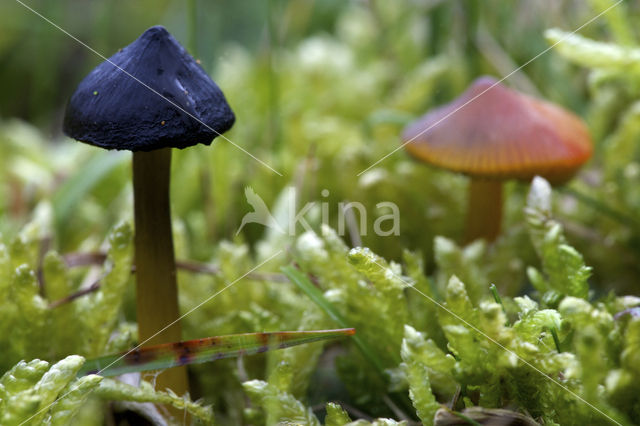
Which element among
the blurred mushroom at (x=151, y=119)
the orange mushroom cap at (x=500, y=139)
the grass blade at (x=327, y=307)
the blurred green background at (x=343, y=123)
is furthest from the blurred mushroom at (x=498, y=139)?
the blurred mushroom at (x=151, y=119)

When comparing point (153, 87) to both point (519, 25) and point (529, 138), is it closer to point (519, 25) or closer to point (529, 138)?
point (529, 138)

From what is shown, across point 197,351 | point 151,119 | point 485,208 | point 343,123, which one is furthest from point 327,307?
point 343,123

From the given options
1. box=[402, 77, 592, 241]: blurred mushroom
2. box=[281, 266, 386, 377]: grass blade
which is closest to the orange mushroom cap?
box=[402, 77, 592, 241]: blurred mushroom

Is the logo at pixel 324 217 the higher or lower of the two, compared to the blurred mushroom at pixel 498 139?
lower

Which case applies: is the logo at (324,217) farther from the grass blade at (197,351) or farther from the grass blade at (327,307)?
the grass blade at (197,351)

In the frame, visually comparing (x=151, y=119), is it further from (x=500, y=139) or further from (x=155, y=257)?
(x=500, y=139)

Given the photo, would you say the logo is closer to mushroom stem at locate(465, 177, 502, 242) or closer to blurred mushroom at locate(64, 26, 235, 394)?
mushroom stem at locate(465, 177, 502, 242)

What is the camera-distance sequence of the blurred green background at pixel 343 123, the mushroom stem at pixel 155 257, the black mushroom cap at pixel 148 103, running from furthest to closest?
the blurred green background at pixel 343 123 → the mushroom stem at pixel 155 257 → the black mushroom cap at pixel 148 103
